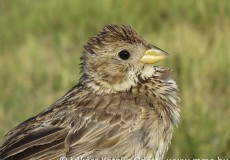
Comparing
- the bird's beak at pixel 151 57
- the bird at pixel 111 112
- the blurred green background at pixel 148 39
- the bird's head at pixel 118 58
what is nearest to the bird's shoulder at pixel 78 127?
the bird at pixel 111 112

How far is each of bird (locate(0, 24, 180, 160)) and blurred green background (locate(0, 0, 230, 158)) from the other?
83cm

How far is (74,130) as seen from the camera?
4.89m

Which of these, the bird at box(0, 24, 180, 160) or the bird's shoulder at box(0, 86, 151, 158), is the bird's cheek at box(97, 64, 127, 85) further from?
the bird's shoulder at box(0, 86, 151, 158)

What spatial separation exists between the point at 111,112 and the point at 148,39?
2930 millimetres

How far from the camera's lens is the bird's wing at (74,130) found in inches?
190

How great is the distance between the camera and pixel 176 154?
5816mm

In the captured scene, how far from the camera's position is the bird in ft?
15.9

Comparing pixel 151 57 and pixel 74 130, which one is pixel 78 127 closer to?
pixel 74 130

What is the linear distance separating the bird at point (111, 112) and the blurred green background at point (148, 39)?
83cm

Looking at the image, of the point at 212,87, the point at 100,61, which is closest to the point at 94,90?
the point at 100,61

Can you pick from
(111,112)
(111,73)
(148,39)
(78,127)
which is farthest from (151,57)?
(148,39)

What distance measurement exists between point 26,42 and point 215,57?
7.39 feet

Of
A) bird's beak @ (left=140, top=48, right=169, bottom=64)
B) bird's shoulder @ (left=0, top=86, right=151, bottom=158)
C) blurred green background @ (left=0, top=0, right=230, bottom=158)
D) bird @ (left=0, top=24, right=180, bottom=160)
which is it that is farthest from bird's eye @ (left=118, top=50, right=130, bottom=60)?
blurred green background @ (left=0, top=0, right=230, bottom=158)

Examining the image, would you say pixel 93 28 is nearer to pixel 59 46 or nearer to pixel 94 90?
pixel 59 46
